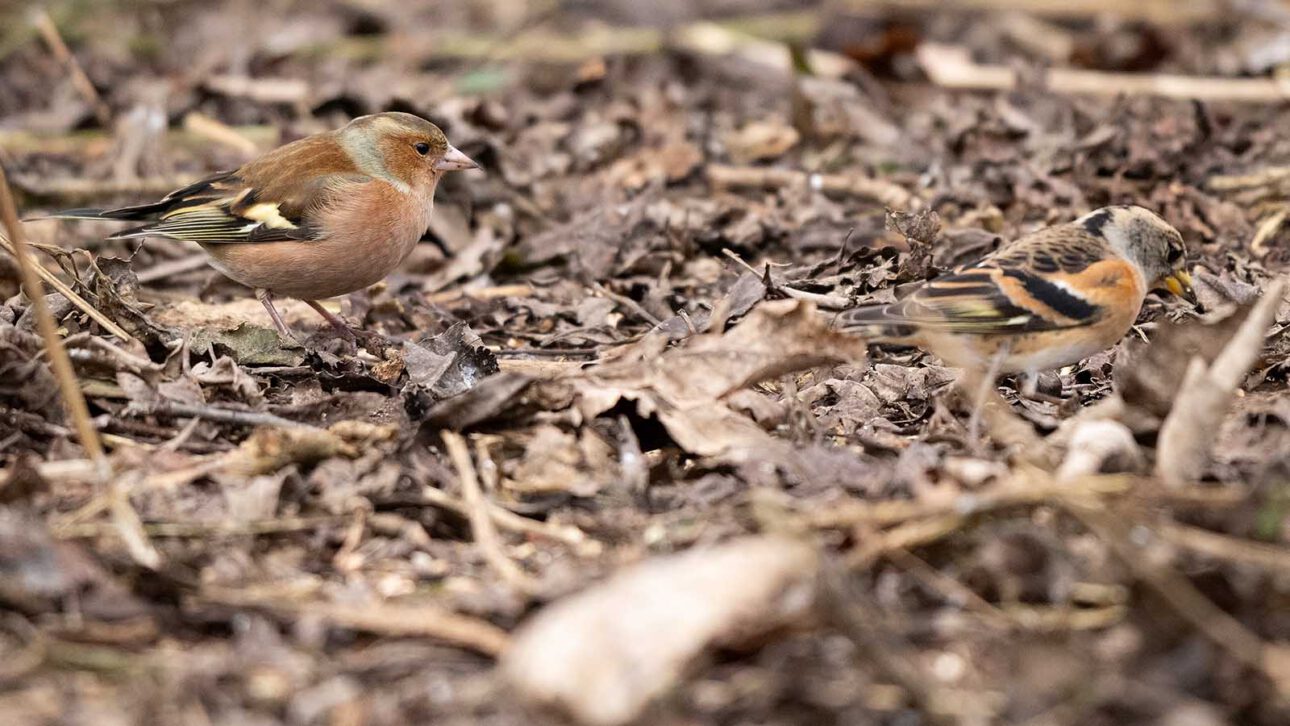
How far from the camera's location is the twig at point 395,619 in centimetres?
306

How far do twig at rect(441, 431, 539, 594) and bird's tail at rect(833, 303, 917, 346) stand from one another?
133cm

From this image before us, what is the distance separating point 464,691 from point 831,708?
2.48ft

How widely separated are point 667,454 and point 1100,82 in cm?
515

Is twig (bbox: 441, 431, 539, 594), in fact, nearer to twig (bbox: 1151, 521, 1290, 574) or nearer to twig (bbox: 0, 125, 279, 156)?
twig (bbox: 1151, 521, 1290, 574)

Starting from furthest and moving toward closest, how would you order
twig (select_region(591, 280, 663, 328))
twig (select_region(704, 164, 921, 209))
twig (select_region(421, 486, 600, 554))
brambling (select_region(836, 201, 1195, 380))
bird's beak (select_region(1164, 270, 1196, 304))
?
twig (select_region(704, 164, 921, 209))
twig (select_region(591, 280, 663, 328))
bird's beak (select_region(1164, 270, 1196, 304))
brambling (select_region(836, 201, 1195, 380))
twig (select_region(421, 486, 600, 554))

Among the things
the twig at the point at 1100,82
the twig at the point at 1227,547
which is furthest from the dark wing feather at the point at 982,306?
the twig at the point at 1100,82

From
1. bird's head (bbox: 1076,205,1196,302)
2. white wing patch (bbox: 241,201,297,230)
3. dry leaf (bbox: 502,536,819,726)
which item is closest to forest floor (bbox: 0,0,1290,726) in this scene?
dry leaf (bbox: 502,536,819,726)

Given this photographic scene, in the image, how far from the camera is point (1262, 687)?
278 cm

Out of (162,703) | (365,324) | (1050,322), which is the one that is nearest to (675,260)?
(365,324)

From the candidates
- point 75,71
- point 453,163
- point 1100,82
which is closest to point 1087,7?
point 1100,82

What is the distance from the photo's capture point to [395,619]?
10.2ft

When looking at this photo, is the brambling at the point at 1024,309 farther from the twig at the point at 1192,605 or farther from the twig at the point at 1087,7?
the twig at the point at 1087,7

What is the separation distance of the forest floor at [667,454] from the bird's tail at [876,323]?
27 cm

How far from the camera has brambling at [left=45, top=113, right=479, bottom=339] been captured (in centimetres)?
602
